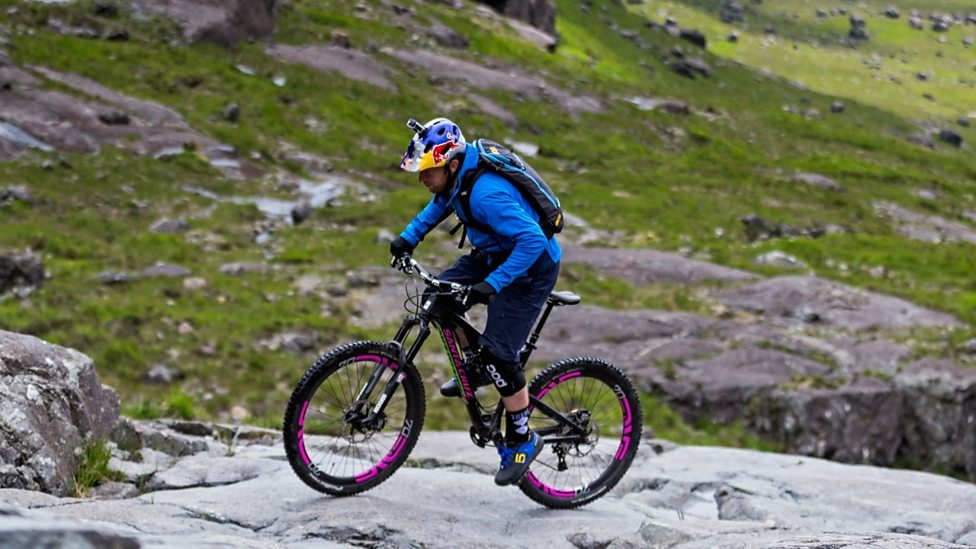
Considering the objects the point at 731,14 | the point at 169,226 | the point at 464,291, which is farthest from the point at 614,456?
the point at 731,14

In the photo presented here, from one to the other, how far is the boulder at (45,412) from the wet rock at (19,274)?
17626 millimetres

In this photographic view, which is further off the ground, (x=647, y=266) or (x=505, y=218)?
(x=505, y=218)

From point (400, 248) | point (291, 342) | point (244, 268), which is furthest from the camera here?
point (244, 268)

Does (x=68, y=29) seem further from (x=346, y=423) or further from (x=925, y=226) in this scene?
(x=925, y=226)

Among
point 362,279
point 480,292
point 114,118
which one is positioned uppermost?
point 480,292

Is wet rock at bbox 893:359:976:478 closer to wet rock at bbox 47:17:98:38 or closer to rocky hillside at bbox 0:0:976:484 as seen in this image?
rocky hillside at bbox 0:0:976:484

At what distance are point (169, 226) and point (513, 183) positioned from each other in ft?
90.1

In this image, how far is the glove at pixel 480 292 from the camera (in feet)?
30.1

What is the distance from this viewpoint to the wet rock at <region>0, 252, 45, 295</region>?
85.5ft

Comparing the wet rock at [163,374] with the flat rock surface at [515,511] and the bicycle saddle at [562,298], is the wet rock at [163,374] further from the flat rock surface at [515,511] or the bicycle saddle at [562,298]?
the bicycle saddle at [562,298]

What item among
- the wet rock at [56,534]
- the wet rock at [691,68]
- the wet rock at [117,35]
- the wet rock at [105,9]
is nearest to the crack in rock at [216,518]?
the wet rock at [56,534]

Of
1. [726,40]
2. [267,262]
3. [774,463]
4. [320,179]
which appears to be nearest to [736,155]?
[320,179]

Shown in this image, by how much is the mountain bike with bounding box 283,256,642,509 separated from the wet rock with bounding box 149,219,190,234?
79.9ft

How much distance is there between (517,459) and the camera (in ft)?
33.4
